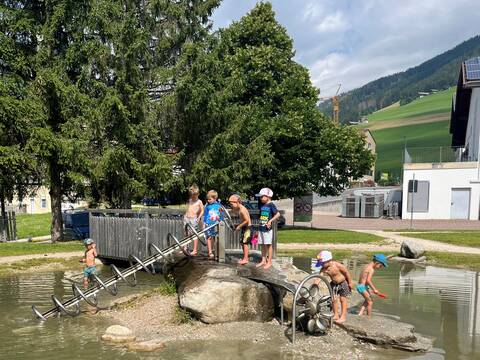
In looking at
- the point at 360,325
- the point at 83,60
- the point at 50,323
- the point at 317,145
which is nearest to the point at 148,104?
the point at 83,60

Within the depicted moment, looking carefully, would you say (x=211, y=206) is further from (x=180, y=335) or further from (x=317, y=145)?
(x=317, y=145)

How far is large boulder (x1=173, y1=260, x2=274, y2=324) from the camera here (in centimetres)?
961

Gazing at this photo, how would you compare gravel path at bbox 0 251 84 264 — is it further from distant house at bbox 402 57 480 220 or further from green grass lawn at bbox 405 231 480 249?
distant house at bbox 402 57 480 220

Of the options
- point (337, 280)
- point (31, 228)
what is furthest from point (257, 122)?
point (31, 228)

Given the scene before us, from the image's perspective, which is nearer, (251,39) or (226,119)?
(226,119)

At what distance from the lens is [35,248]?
20766mm

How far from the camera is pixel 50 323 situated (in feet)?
33.1

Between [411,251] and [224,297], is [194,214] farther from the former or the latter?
[411,251]

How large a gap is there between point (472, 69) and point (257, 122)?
73.5 feet

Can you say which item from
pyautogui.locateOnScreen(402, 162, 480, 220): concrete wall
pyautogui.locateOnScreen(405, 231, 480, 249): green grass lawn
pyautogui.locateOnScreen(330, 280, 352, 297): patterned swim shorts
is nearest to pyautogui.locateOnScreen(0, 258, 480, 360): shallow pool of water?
pyautogui.locateOnScreen(330, 280, 352, 297): patterned swim shorts

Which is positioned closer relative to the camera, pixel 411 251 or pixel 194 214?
pixel 194 214

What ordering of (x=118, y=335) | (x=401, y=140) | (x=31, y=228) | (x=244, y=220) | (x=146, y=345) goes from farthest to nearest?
(x=401, y=140) < (x=31, y=228) < (x=244, y=220) < (x=118, y=335) < (x=146, y=345)

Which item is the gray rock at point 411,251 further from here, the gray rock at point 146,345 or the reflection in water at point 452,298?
the gray rock at point 146,345

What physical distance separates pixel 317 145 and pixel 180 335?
2095 cm
